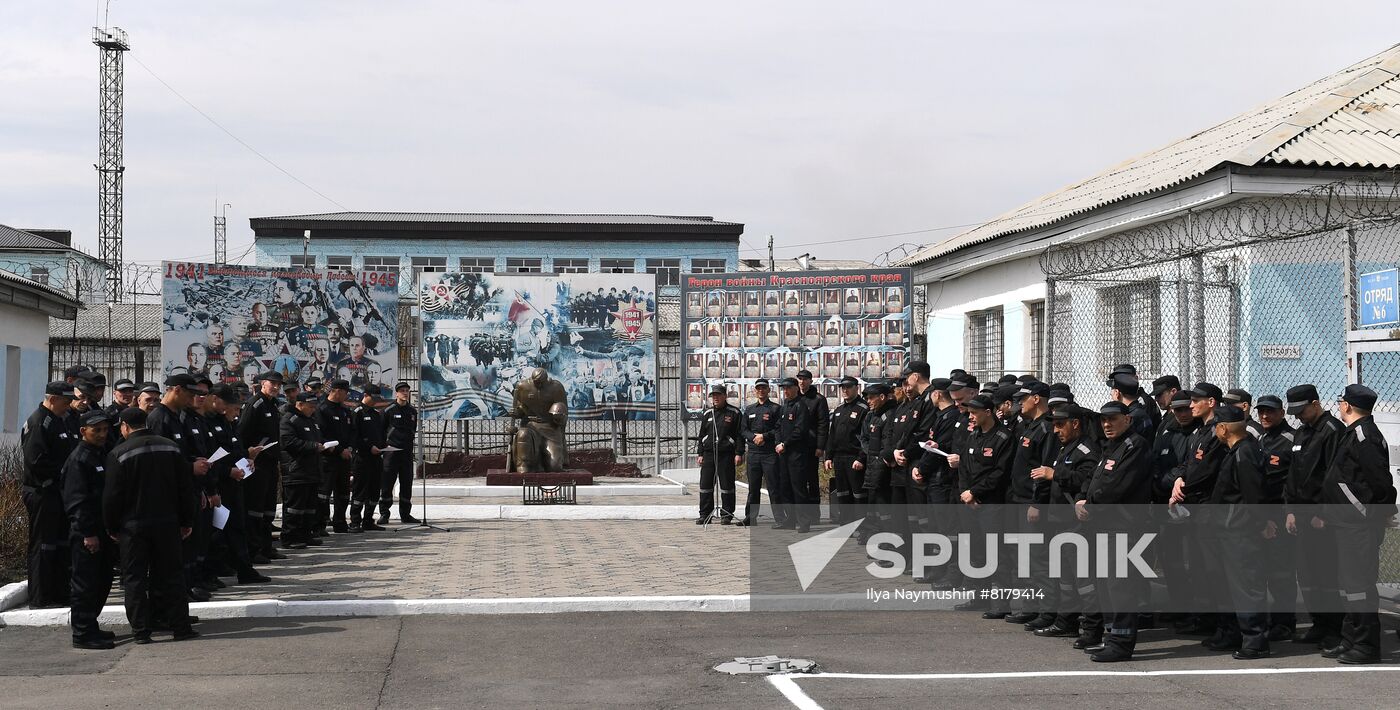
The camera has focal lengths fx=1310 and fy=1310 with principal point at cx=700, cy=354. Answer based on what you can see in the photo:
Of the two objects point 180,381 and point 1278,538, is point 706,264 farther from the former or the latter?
point 1278,538

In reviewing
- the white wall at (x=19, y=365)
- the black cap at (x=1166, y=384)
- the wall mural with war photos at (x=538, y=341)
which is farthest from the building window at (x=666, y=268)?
the black cap at (x=1166, y=384)

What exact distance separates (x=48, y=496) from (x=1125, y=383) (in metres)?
8.74

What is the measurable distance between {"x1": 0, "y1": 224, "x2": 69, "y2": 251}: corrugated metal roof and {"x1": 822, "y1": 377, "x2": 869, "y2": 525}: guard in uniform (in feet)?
144

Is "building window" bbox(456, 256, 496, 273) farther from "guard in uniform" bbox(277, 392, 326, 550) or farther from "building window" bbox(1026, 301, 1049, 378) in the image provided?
"guard in uniform" bbox(277, 392, 326, 550)

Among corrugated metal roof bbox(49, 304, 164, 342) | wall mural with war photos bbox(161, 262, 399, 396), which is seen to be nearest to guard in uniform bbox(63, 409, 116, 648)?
wall mural with war photos bbox(161, 262, 399, 396)

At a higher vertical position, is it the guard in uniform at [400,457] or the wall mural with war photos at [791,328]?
the wall mural with war photos at [791,328]

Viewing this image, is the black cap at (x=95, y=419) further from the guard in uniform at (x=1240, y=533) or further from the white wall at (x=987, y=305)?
the white wall at (x=987, y=305)

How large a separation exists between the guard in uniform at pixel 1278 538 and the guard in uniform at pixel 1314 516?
0.18 ft

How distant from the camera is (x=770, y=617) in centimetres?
1040

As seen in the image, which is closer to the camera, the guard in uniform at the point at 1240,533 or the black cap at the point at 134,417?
the guard in uniform at the point at 1240,533

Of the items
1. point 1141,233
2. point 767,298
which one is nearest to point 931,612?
point 1141,233

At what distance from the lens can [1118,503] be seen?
902 cm

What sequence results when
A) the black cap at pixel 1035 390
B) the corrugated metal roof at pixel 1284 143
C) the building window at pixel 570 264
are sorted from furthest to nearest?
the building window at pixel 570 264
the corrugated metal roof at pixel 1284 143
the black cap at pixel 1035 390

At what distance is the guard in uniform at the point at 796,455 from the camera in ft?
54.0
